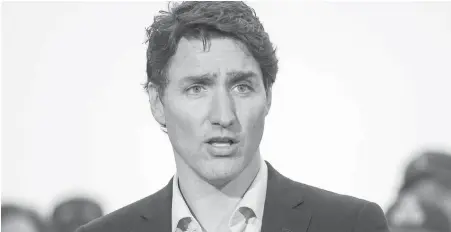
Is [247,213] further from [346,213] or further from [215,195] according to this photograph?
[346,213]

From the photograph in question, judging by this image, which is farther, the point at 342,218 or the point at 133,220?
the point at 133,220

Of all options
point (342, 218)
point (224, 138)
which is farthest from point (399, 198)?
point (224, 138)

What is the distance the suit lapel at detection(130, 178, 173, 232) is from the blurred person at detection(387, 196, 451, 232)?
1.75 m

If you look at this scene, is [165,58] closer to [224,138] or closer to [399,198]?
[224,138]

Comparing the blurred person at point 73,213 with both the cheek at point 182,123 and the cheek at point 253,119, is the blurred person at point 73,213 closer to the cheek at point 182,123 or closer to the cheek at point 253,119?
the cheek at point 182,123

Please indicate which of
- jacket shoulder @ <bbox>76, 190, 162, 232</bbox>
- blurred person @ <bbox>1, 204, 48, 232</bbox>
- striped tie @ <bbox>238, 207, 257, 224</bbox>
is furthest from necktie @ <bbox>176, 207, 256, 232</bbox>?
blurred person @ <bbox>1, 204, 48, 232</bbox>

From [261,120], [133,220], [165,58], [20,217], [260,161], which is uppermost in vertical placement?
[165,58]

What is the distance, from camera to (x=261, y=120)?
2898mm

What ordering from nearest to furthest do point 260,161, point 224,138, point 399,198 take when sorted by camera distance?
point 224,138, point 260,161, point 399,198

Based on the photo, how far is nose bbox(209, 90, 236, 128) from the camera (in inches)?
109

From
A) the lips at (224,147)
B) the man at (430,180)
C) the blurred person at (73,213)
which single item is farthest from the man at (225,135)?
the man at (430,180)

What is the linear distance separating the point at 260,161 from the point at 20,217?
2.22 metres

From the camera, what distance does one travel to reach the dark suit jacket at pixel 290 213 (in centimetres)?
287

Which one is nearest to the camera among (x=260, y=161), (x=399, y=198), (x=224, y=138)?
(x=224, y=138)
